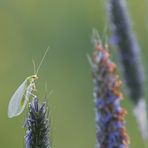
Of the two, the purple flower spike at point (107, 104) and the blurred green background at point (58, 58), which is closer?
the purple flower spike at point (107, 104)

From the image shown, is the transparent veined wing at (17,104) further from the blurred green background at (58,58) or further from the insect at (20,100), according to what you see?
the blurred green background at (58,58)

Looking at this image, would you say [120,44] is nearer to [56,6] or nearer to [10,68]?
[10,68]

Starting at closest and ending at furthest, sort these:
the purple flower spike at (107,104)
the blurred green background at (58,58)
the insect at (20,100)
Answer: the purple flower spike at (107,104) → the insect at (20,100) → the blurred green background at (58,58)

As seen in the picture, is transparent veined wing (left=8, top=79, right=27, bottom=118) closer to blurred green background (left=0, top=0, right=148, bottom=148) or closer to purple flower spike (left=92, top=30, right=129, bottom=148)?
purple flower spike (left=92, top=30, right=129, bottom=148)

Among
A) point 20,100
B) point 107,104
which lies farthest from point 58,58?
point 107,104

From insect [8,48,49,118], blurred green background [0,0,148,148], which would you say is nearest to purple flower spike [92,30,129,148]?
insect [8,48,49,118]

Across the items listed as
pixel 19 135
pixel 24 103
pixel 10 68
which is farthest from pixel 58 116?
pixel 24 103

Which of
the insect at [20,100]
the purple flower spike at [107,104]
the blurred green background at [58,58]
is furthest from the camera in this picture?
the blurred green background at [58,58]

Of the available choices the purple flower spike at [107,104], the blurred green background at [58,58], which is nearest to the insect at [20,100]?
the purple flower spike at [107,104]
